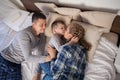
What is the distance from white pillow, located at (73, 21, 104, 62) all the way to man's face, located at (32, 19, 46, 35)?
0.93 feet

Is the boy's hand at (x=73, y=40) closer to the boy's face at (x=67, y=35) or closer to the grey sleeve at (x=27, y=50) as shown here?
the boy's face at (x=67, y=35)

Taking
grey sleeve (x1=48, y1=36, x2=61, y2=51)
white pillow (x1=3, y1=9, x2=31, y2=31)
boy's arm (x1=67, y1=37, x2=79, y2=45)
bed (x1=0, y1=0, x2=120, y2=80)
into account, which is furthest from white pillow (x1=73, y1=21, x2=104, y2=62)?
white pillow (x1=3, y1=9, x2=31, y2=31)

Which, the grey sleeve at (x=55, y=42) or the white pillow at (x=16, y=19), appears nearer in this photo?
the grey sleeve at (x=55, y=42)

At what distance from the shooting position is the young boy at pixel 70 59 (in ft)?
4.22

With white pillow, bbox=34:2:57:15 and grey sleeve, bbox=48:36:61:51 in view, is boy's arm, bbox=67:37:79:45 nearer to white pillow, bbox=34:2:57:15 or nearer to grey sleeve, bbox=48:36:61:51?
grey sleeve, bbox=48:36:61:51

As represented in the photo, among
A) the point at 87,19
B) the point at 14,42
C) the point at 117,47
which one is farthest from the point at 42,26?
the point at 117,47

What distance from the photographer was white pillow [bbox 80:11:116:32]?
147 cm

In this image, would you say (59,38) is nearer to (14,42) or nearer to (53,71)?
(53,71)

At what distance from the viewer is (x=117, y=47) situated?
58.8 inches

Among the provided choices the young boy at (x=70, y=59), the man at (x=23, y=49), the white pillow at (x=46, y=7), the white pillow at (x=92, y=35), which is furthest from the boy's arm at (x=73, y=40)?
the white pillow at (x=46, y=7)

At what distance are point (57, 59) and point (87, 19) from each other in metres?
0.43

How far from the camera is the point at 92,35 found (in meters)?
1.46

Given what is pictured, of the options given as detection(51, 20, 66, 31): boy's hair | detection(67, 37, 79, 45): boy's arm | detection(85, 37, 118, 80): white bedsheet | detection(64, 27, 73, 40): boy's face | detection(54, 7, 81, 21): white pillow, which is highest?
detection(54, 7, 81, 21): white pillow

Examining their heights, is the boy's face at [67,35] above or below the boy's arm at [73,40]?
above
